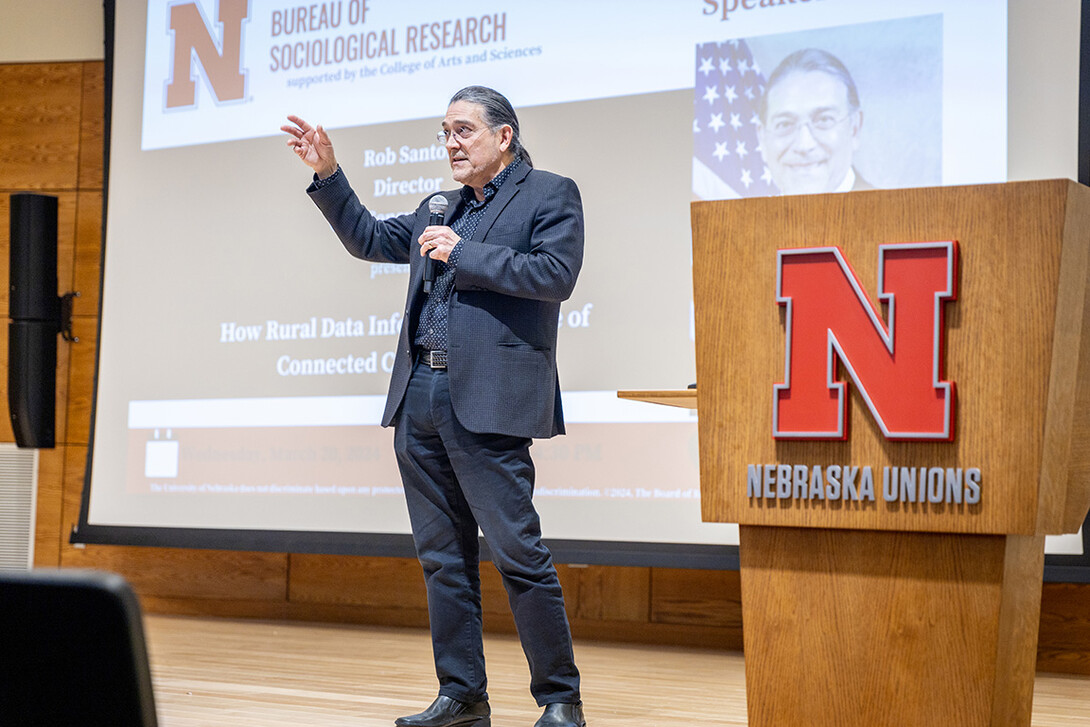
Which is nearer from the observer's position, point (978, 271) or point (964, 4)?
point (978, 271)

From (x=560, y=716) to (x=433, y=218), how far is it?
3.36 feet

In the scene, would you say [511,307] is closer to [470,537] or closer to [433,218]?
[433,218]

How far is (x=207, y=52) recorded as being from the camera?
4.38 metres

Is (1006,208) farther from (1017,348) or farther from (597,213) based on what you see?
(597,213)

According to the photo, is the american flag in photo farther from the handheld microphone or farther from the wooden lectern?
the wooden lectern

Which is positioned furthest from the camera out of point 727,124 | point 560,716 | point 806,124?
point 727,124

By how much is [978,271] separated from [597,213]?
2.47 m

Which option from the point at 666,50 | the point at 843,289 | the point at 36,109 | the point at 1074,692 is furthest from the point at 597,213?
the point at 36,109

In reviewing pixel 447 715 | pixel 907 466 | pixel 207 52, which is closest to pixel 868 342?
pixel 907 466

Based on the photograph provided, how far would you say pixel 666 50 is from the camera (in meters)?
3.66

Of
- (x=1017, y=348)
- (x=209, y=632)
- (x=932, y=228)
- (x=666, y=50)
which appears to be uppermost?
(x=666, y=50)

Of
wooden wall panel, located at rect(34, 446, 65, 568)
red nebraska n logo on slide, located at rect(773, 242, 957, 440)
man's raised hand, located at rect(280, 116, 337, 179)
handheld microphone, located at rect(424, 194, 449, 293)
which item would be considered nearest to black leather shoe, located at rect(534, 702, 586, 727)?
handheld microphone, located at rect(424, 194, 449, 293)

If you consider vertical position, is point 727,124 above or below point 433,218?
above

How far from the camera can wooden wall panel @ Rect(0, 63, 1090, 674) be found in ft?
12.9
